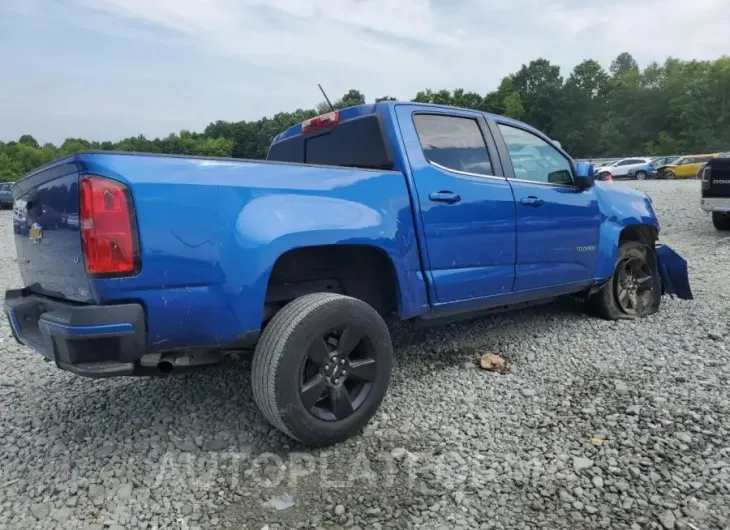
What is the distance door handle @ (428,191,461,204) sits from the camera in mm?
3488

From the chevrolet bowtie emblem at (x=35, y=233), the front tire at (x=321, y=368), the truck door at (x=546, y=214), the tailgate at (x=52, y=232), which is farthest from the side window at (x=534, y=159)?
the chevrolet bowtie emblem at (x=35, y=233)

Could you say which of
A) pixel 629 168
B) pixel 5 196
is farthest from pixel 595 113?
pixel 5 196

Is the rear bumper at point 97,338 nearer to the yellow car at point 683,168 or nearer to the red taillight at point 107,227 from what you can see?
the red taillight at point 107,227

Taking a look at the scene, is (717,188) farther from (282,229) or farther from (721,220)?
(282,229)

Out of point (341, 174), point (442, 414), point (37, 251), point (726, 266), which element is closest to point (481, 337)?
point (442, 414)

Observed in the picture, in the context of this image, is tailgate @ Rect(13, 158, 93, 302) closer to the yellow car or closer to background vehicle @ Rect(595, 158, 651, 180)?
the yellow car

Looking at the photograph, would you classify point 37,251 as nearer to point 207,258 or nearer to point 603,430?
point 207,258

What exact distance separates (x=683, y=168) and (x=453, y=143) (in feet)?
113

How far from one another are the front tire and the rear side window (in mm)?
1109

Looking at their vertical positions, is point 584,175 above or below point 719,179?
above

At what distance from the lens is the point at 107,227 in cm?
239

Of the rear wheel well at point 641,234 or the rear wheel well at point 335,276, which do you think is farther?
the rear wheel well at point 641,234

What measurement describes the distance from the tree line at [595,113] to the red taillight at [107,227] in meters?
44.5

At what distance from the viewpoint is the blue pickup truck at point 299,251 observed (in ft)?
7.93
